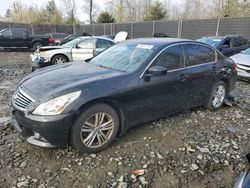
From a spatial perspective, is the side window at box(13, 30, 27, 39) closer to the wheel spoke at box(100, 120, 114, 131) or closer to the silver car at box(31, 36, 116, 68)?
the silver car at box(31, 36, 116, 68)

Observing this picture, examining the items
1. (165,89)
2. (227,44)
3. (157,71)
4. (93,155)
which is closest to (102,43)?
(227,44)

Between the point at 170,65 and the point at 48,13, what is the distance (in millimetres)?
44118

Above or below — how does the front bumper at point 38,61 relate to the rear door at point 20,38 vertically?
below

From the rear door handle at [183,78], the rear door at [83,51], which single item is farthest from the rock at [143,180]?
the rear door at [83,51]

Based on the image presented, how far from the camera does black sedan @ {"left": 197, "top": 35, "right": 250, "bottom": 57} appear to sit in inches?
376

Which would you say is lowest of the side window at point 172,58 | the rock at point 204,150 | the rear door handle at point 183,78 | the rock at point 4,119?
the rock at point 204,150

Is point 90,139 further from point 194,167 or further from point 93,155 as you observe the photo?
point 194,167

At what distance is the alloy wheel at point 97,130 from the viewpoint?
317cm

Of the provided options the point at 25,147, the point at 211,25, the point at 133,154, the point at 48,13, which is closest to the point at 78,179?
the point at 133,154

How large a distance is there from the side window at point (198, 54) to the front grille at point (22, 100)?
2768mm

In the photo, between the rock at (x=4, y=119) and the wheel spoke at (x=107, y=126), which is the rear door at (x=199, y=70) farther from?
the rock at (x=4, y=119)

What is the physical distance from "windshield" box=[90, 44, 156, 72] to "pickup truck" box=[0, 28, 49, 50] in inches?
581

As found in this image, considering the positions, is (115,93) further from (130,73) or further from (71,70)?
(71,70)

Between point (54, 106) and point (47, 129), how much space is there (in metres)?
0.29
